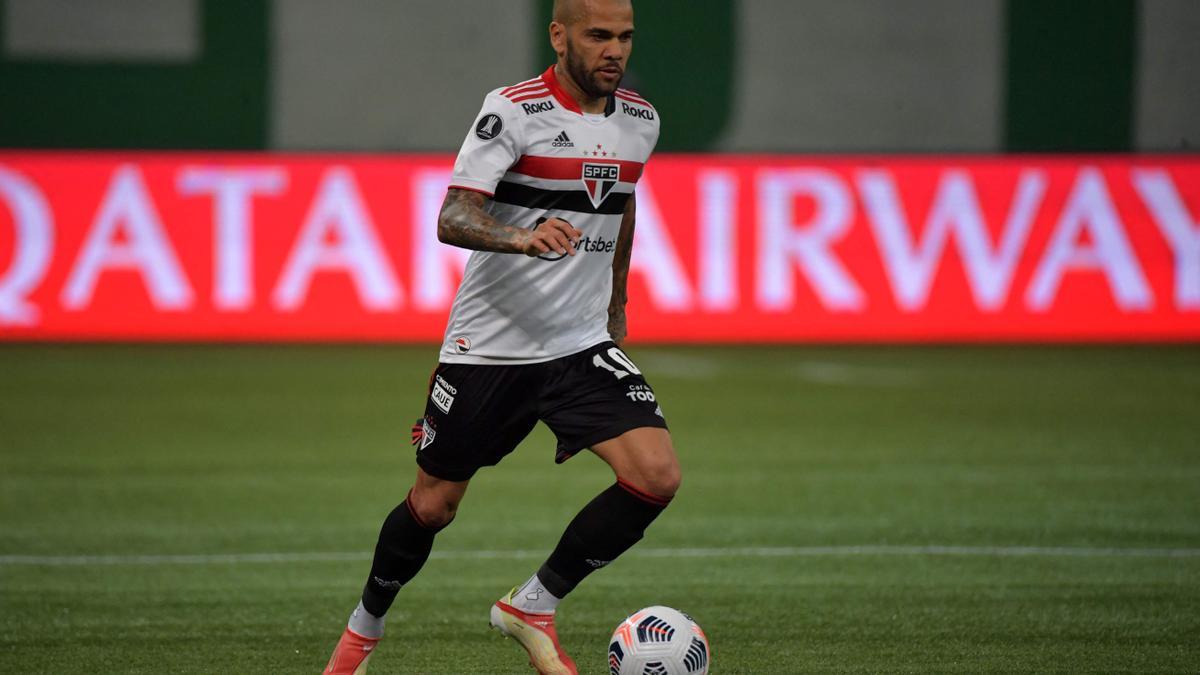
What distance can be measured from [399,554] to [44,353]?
10.8 meters

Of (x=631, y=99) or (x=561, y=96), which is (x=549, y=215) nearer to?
(x=561, y=96)

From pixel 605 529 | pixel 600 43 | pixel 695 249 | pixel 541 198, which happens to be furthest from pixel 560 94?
pixel 695 249

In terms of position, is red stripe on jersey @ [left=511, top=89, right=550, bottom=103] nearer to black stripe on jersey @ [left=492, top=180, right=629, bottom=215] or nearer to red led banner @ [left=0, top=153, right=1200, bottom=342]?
black stripe on jersey @ [left=492, top=180, right=629, bottom=215]

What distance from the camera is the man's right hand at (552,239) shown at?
470 cm

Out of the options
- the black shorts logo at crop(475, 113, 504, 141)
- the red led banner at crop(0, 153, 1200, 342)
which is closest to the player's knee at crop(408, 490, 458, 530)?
the black shorts logo at crop(475, 113, 504, 141)

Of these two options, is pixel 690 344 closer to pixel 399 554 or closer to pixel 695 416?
pixel 695 416

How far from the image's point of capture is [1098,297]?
1578 centimetres

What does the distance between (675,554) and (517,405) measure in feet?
8.16

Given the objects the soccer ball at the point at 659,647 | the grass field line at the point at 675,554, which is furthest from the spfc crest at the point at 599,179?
the grass field line at the point at 675,554

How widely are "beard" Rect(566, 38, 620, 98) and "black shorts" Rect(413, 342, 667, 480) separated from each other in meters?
0.78

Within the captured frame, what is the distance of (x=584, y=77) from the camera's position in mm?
5188

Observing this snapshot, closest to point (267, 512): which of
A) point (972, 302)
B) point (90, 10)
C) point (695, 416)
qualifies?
point (695, 416)

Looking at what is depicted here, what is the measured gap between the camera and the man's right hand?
4.70 metres

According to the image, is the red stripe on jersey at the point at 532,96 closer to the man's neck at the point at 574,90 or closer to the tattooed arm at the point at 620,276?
the man's neck at the point at 574,90
